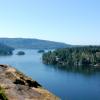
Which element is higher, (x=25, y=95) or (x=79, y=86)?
(x=25, y=95)

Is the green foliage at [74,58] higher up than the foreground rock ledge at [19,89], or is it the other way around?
the foreground rock ledge at [19,89]

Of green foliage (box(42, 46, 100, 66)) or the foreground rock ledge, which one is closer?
the foreground rock ledge

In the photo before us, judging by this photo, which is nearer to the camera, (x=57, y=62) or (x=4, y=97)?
(x=4, y=97)

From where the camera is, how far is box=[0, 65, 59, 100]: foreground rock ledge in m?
6.57

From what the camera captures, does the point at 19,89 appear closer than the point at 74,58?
Yes

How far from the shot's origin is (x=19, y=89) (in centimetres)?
710

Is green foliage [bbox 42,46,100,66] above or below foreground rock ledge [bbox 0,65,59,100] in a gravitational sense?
below

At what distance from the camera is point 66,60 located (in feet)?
479

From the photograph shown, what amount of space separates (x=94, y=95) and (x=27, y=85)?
169 ft

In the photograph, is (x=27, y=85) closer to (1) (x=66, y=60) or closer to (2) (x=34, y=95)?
(2) (x=34, y=95)

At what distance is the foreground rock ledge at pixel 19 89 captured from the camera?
657cm

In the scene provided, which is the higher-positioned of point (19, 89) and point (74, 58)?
point (19, 89)

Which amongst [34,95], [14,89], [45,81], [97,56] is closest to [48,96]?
[34,95]

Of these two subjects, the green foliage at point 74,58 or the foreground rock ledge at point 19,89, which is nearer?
the foreground rock ledge at point 19,89
